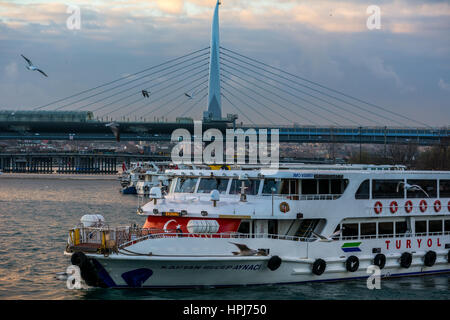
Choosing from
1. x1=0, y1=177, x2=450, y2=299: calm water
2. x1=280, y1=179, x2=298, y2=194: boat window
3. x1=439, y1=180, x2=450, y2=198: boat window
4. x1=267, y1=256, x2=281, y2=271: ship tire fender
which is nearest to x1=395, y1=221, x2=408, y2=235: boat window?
x1=0, y1=177, x2=450, y2=299: calm water

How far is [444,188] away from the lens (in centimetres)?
2306

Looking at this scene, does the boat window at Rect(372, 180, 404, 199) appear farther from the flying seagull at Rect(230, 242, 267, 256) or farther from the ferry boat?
the flying seagull at Rect(230, 242, 267, 256)

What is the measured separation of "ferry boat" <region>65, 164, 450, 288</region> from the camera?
18.0m

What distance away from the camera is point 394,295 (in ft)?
64.0

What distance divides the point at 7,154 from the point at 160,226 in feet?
457

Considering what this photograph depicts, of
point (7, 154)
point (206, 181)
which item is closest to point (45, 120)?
point (7, 154)

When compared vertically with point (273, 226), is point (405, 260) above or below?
below

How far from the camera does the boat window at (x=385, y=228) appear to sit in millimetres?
21438

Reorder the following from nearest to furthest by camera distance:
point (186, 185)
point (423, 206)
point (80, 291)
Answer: point (80, 291) < point (186, 185) < point (423, 206)

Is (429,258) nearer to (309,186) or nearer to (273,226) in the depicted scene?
(309,186)

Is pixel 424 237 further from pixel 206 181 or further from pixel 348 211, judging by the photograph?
pixel 206 181

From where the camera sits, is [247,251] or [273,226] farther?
[273,226]

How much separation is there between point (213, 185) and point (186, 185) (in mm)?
921

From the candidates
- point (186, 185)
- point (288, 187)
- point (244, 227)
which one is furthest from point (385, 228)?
point (186, 185)
